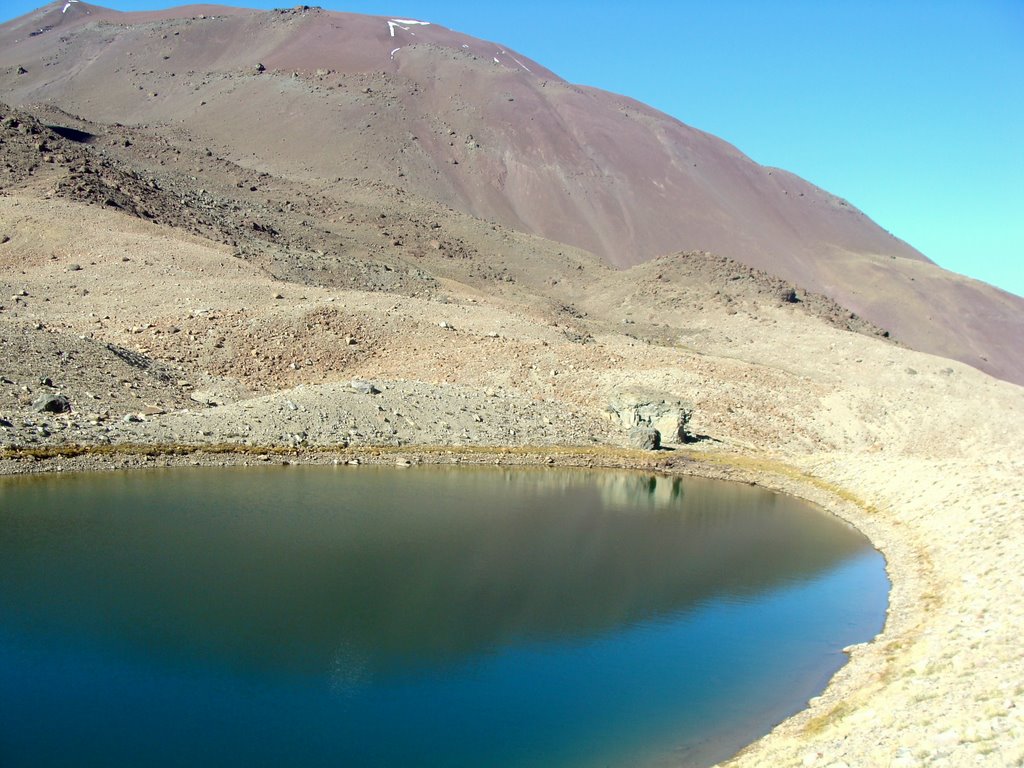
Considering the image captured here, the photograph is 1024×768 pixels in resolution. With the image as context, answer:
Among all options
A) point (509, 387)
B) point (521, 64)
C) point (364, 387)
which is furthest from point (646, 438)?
point (521, 64)

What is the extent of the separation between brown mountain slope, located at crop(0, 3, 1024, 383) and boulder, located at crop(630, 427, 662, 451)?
50837 millimetres

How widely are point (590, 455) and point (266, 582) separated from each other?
613 inches

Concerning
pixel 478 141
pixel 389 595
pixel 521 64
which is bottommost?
pixel 389 595

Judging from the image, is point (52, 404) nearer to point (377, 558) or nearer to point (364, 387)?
point (364, 387)

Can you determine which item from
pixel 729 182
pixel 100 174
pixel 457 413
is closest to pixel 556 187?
pixel 729 182

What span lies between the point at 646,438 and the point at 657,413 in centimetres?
151

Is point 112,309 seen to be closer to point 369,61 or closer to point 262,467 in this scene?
point 262,467

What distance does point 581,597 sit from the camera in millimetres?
18281

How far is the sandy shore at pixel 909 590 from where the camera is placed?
37.4 feet

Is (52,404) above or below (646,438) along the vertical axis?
below

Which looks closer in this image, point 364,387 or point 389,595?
point 389,595

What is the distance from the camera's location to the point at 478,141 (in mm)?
93625

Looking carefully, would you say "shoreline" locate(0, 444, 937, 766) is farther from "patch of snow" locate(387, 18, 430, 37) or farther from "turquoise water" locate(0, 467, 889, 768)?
"patch of snow" locate(387, 18, 430, 37)

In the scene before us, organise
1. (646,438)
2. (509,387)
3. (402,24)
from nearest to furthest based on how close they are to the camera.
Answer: (646,438)
(509,387)
(402,24)
